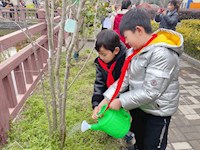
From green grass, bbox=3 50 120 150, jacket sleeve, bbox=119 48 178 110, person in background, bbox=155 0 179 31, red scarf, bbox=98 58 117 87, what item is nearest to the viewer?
jacket sleeve, bbox=119 48 178 110

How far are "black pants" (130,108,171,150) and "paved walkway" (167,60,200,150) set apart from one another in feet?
2.10

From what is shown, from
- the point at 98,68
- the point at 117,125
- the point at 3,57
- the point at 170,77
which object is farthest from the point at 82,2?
the point at 3,57

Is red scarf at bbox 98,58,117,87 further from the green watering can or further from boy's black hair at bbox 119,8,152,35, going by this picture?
boy's black hair at bbox 119,8,152,35

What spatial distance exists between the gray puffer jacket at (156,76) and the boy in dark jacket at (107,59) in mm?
185

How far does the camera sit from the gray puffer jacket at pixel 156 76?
1323 millimetres

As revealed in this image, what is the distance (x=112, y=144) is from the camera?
217 cm

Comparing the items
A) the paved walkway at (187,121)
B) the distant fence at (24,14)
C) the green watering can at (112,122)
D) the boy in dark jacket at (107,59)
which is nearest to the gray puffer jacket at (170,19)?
the paved walkway at (187,121)

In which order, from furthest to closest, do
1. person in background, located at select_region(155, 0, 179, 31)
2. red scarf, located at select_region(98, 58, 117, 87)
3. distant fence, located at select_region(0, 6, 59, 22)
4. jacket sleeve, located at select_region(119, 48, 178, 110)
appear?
person in background, located at select_region(155, 0, 179, 31)
distant fence, located at select_region(0, 6, 59, 22)
red scarf, located at select_region(98, 58, 117, 87)
jacket sleeve, located at select_region(119, 48, 178, 110)

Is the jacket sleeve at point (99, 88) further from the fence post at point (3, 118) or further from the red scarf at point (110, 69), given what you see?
the fence post at point (3, 118)

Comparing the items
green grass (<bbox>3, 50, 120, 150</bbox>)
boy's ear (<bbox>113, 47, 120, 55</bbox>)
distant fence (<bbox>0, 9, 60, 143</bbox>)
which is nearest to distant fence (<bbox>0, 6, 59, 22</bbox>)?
distant fence (<bbox>0, 9, 60, 143</bbox>)

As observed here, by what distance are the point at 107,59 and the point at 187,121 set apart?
169 centimetres

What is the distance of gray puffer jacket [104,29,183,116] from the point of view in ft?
4.34

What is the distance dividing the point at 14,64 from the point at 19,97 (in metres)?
0.56

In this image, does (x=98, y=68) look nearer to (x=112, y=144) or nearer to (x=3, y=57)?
(x=112, y=144)
